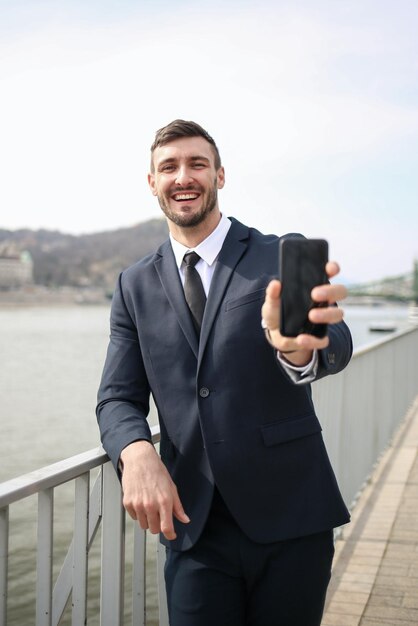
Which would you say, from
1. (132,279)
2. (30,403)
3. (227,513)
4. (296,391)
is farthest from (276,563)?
(30,403)

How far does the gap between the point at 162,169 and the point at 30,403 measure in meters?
25.7

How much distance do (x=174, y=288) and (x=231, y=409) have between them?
0.34 meters

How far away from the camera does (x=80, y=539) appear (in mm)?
1877

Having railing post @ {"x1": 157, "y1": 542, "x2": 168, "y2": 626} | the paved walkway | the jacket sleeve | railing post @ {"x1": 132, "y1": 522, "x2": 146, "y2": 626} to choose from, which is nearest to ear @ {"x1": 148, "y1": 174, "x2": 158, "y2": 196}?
the jacket sleeve

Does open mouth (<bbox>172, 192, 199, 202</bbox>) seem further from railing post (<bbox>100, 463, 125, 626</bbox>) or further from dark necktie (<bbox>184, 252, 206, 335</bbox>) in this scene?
railing post (<bbox>100, 463, 125, 626</bbox>)

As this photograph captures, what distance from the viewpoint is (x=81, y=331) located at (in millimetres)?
67625

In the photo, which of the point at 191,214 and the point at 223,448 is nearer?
the point at 223,448

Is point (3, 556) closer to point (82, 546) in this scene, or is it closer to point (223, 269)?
point (82, 546)

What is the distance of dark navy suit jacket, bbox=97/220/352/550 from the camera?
5.82ft

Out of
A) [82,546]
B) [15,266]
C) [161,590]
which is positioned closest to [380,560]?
[161,590]

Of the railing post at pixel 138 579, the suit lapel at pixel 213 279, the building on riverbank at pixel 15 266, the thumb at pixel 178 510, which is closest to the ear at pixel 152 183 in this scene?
the suit lapel at pixel 213 279

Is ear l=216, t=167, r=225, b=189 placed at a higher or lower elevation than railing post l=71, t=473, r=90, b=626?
higher

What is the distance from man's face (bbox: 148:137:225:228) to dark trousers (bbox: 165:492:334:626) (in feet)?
2.25

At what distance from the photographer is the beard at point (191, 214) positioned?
188 centimetres
